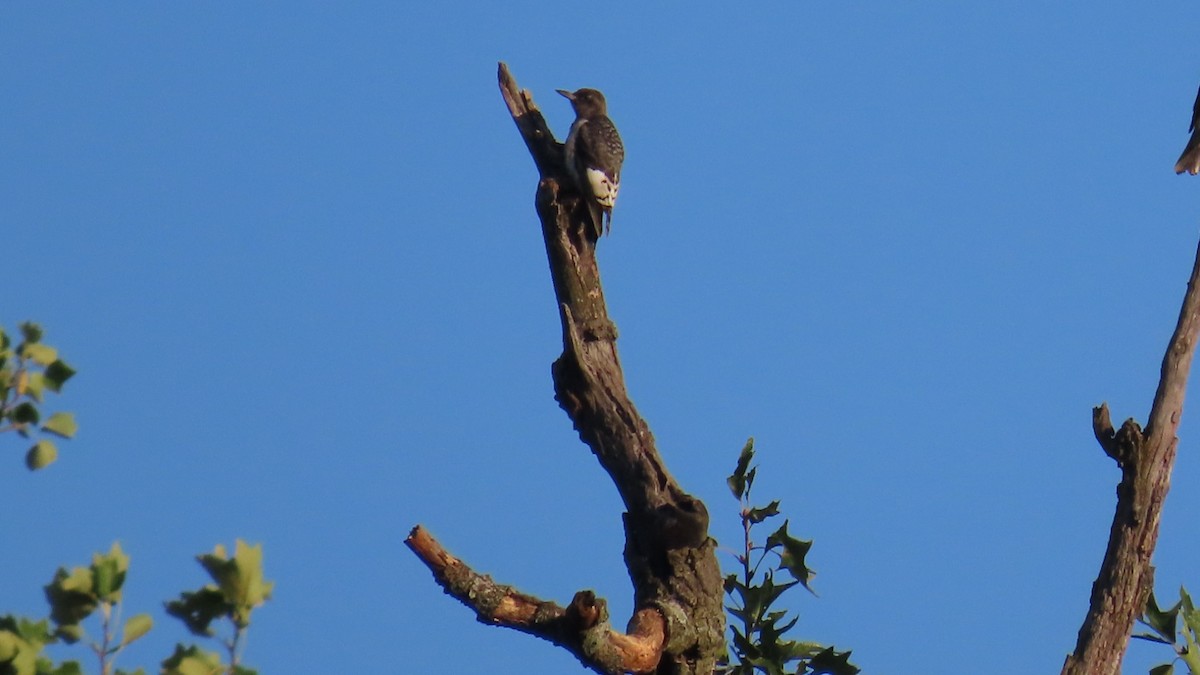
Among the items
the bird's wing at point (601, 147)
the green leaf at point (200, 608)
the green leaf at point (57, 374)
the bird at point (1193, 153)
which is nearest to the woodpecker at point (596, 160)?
the bird's wing at point (601, 147)

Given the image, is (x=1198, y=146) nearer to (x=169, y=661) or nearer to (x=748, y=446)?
(x=748, y=446)

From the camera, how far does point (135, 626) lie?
2.49m

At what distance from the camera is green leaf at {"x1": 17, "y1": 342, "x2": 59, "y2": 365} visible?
2.88m

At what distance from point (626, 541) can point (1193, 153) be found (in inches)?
174

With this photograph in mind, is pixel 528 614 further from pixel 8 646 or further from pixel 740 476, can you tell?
pixel 8 646

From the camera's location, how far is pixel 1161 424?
18.9 feet

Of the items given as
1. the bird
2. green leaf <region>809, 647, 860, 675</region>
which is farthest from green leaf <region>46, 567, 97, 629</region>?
the bird

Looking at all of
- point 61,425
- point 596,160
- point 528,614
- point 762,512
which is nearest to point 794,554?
point 762,512

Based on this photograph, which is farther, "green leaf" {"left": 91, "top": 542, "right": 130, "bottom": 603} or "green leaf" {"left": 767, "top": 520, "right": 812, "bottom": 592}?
"green leaf" {"left": 767, "top": 520, "right": 812, "bottom": 592}

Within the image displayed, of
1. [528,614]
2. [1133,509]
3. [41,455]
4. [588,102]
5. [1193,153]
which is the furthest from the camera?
[588,102]

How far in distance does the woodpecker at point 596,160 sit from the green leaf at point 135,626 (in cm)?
463

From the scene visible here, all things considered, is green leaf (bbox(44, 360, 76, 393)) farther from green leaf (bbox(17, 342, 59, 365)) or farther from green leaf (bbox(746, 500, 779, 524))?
green leaf (bbox(746, 500, 779, 524))

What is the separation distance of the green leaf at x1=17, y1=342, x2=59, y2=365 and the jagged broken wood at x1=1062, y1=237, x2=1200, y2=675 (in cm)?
425

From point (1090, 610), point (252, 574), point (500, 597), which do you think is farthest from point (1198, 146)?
point (252, 574)
